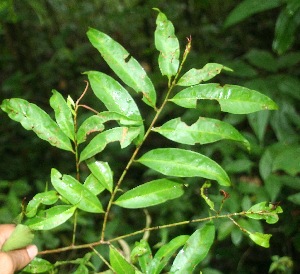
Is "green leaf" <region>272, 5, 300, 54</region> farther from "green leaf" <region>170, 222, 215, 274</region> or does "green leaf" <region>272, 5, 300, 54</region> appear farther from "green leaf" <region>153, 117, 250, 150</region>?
"green leaf" <region>170, 222, 215, 274</region>

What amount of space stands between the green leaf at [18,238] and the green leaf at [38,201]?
36mm

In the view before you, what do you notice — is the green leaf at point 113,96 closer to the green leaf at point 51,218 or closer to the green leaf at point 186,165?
the green leaf at point 186,165

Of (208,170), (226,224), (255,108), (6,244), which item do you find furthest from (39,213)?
(226,224)

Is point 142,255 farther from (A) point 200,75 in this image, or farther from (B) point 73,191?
(A) point 200,75

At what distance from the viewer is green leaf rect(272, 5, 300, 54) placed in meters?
1.62

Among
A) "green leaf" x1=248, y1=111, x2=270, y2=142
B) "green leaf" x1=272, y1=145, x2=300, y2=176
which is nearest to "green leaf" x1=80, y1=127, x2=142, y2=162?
"green leaf" x1=272, y1=145, x2=300, y2=176

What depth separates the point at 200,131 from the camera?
986 millimetres

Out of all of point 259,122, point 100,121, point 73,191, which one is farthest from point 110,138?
point 259,122

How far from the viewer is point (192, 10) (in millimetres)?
3602

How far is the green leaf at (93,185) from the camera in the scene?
3.47 ft

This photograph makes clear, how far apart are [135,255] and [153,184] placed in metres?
0.17

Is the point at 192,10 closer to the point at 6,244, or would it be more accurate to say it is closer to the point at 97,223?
the point at 97,223

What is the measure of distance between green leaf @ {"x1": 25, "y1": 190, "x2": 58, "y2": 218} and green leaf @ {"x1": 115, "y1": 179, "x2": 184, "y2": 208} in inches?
→ 5.8

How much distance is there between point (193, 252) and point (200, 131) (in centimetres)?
27
